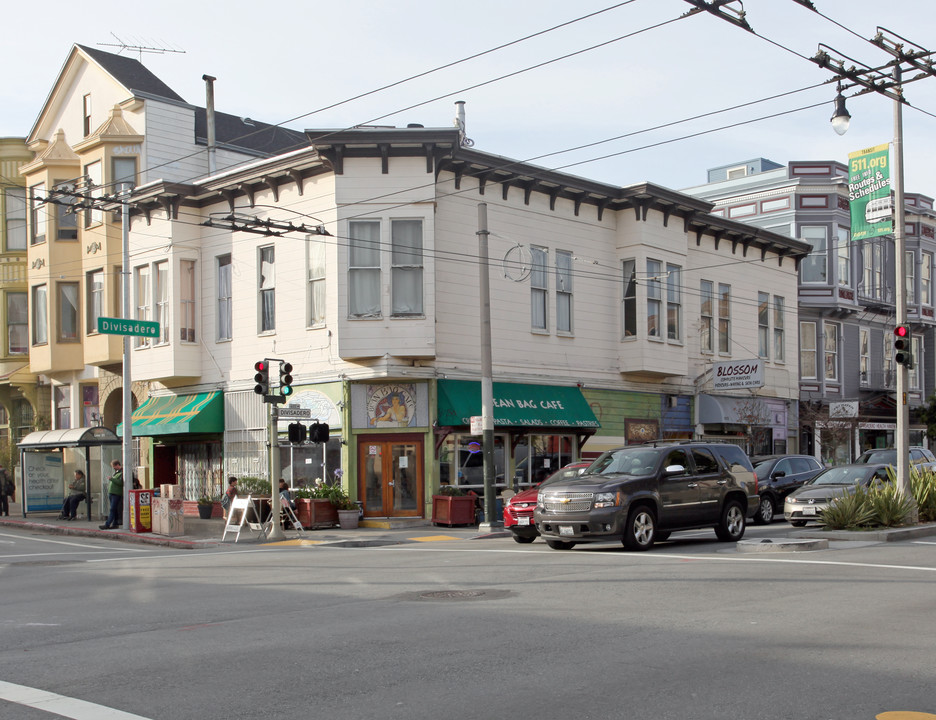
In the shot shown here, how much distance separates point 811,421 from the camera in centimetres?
3759


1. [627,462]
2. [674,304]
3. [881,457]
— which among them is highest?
[674,304]

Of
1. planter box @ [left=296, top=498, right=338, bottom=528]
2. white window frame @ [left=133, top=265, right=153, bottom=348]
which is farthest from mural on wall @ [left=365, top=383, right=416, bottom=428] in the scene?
white window frame @ [left=133, top=265, right=153, bottom=348]

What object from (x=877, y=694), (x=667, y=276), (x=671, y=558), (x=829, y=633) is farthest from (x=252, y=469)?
(x=877, y=694)

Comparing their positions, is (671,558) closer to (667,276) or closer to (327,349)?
(327,349)

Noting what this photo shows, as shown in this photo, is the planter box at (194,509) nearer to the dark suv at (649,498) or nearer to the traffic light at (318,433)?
the traffic light at (318,433)

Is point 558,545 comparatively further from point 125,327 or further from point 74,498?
point 74,498

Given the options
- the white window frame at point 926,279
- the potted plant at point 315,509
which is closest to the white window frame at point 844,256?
the white window frame at point 926,279

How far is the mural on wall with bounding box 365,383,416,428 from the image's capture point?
1017 inches

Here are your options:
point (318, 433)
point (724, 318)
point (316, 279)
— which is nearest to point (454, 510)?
point (318, 433)

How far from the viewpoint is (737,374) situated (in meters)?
31.9

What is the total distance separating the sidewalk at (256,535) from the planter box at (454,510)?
0.63 feet

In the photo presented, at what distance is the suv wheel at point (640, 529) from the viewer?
54.2 ft

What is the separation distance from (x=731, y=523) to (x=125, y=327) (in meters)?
14.5

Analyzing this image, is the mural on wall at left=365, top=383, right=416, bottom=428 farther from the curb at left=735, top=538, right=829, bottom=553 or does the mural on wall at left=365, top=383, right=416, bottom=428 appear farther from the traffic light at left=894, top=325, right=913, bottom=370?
the traffic light at left=894, top=325, right=913, bottom=370
